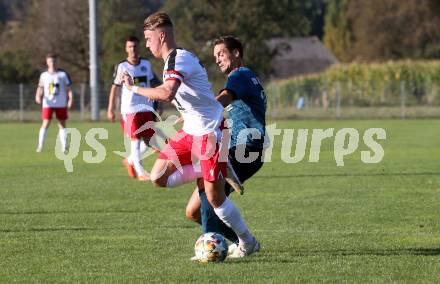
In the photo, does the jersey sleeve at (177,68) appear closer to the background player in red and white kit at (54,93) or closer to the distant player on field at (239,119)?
the distant player on field at (239,119)

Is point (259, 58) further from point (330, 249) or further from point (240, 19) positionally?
point (330, 249)

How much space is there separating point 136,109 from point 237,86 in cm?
753

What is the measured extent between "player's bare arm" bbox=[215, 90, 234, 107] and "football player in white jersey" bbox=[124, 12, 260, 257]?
5cm

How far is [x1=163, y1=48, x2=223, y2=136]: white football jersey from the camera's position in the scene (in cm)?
699

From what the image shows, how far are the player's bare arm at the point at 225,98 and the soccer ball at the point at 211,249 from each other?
1.03 m

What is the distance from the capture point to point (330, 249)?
305 inches

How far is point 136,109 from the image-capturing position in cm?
1481

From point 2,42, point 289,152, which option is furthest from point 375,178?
point 2,42

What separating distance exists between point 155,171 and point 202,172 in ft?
1.44

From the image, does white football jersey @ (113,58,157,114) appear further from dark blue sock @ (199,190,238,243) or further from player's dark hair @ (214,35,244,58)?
dark blue sock @ (199,190,238,243)

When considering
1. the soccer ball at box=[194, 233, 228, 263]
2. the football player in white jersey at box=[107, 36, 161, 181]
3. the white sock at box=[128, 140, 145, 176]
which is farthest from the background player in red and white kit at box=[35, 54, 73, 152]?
the soccer ball at box=[194, 233, 228, 263]

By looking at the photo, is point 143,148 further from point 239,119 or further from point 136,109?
point 239,119

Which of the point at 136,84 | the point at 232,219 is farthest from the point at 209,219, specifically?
the point at 136,84

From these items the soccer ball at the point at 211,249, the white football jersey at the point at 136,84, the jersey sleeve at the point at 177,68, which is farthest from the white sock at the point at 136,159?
the jersey sleeve at the point at 177,68
